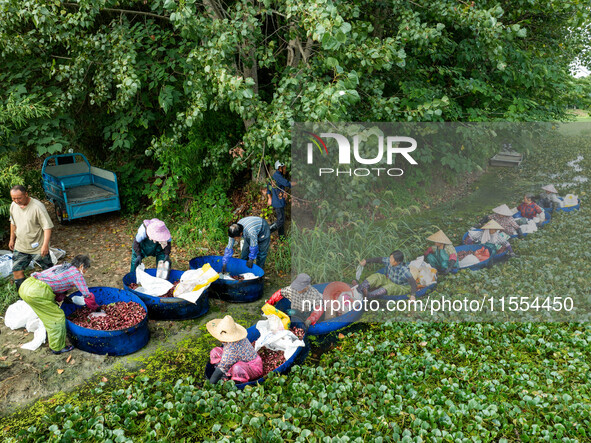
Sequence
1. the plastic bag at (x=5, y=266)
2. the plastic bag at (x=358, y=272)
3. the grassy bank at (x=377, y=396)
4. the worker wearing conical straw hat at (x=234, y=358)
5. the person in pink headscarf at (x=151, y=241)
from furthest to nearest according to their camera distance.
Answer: the plastic bag at (x=5, y=266) → the plastic bag at (x=358, y=272) → the person in pink headscarf at (x=151, y=241) → the worker wearing conical straw hat at (x=234, y=358) → the grassy bank at (x=377, y=396)

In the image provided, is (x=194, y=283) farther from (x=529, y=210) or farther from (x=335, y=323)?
(x=529, y=210)

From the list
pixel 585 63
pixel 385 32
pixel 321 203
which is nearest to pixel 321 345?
pixel 321 203

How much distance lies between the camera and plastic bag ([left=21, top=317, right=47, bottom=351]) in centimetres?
529

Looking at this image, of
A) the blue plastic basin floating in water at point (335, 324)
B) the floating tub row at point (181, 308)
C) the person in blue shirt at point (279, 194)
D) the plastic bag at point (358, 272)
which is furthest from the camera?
the person in blue shirt at point (279, 194)

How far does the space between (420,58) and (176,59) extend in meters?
4.58

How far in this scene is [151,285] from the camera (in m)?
5.98


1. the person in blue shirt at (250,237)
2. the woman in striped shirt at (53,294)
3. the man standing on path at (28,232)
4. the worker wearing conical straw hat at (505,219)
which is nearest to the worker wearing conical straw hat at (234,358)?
the woman in striped shirt at (53,294)

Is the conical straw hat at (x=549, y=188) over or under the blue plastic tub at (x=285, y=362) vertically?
over

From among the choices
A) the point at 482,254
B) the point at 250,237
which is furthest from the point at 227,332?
the point at 482,254

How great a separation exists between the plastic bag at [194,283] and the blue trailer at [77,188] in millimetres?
3882

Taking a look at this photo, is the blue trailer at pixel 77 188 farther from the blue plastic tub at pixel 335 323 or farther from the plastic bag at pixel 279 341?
the plastic bag at pixel 279 341

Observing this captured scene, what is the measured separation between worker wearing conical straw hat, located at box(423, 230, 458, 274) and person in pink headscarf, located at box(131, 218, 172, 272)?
153 inches

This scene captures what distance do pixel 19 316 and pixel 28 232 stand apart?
1.12 metres

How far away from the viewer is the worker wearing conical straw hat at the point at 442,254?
6.87 m
